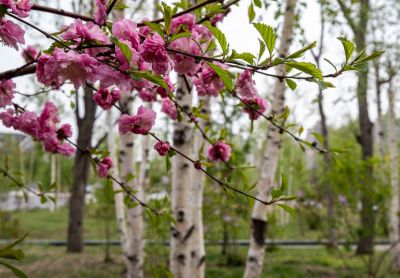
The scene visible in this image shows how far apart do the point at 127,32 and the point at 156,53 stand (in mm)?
108

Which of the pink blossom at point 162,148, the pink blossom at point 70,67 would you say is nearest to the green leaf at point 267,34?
the pink blossom at point 70,67

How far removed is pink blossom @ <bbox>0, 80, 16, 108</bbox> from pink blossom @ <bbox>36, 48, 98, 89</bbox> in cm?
42

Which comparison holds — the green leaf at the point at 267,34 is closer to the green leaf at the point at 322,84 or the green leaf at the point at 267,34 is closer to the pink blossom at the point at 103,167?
the green leaf at the point at 322,84

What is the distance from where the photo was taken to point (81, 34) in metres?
0.95

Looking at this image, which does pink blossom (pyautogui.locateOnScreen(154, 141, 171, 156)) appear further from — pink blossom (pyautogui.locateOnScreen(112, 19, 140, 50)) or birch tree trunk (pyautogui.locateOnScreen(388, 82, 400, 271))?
birch tree trunk (pyautogui.locateOnScreen(388, 82, 400, 271))

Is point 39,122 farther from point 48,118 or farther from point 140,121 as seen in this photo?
point 140,121

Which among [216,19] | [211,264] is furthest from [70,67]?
[211,264]

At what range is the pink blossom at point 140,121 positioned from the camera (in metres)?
1.14

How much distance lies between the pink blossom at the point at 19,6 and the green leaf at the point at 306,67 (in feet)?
2.01

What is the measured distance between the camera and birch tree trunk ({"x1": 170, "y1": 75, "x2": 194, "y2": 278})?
8.66ft

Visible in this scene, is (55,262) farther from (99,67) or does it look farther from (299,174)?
(299,174)

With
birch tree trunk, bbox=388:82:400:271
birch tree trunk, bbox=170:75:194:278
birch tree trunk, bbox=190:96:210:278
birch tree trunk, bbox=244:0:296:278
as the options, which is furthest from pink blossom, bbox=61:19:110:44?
birch tree trunk, bbox=388:82:400:271

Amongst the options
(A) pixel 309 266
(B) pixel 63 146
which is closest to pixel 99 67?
(B) pixel 63 146

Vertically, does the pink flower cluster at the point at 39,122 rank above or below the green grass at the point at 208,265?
above
